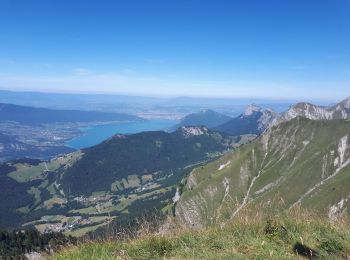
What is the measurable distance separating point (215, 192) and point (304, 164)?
41.8 meters

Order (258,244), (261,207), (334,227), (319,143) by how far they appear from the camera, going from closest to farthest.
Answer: (258,244)
(334,227)
(261,207)
(319,143)

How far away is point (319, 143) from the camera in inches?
7283

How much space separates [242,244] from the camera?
7457mm

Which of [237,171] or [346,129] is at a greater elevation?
[346,129]

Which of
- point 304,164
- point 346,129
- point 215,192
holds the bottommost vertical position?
point 215,192

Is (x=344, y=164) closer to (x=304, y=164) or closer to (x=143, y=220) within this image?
(x=304, y=164)

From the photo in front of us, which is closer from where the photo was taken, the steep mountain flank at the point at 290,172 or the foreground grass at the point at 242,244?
the foreground grass at the point at 242,244

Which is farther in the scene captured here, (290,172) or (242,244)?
(290,172)

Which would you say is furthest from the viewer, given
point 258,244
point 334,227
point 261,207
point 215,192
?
point 215,192

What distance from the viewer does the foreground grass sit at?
7.01 meters

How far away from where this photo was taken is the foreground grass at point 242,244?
7.01m

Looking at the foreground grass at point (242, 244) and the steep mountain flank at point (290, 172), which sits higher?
the foreground grass at point (242, 244)

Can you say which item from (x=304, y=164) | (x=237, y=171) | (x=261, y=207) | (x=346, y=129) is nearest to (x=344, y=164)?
(x=304, y=164)

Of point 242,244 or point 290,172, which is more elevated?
point 242,244
